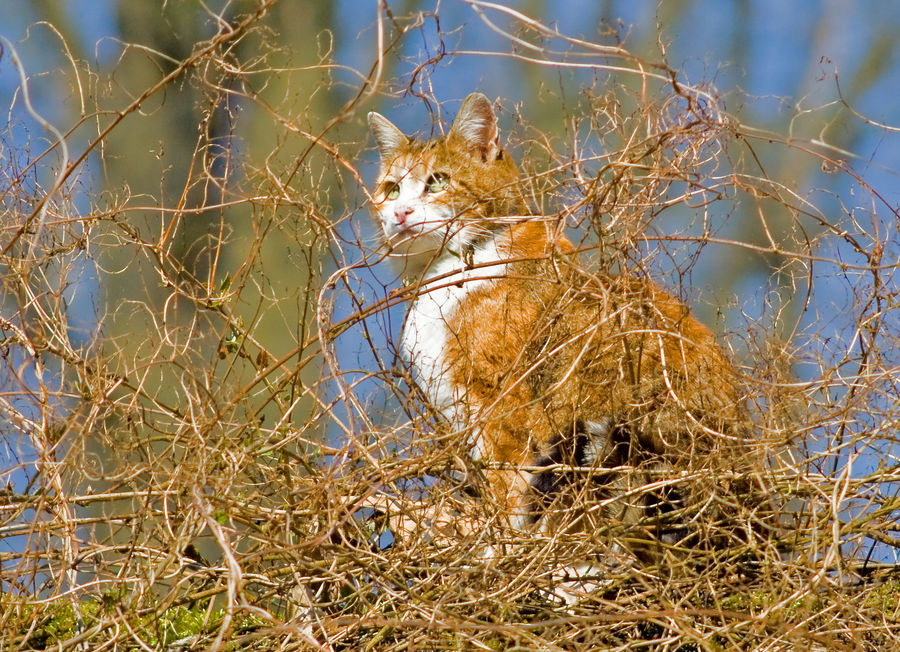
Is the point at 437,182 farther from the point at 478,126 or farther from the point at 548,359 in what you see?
the point at 548,359

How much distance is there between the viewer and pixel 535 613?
199 cm

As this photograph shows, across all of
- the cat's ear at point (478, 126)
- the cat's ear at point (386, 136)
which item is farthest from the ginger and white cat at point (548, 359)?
the cat's ear at point (386, 136)

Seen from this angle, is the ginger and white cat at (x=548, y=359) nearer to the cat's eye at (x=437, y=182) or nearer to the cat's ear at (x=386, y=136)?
the cat's eye at (x=437, y=182)

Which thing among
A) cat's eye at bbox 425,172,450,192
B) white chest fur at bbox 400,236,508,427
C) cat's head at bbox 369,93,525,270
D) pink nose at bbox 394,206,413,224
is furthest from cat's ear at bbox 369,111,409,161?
white chest fur at bbox 400,236,508,427

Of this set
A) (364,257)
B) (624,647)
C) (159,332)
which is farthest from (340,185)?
(624,647)

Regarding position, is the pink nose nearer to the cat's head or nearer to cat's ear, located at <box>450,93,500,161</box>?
the cat's head

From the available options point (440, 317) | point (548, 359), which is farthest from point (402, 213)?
point (548, 359)

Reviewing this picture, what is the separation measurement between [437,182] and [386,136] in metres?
0.35

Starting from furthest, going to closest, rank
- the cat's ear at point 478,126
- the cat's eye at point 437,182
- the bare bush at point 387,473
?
the cat's eye at point 437,182, the cat's ear at point 478,126, the bare bush at point 387,473

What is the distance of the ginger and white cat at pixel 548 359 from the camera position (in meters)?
2.07

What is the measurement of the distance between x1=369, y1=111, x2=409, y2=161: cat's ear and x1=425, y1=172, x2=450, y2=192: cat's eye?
0.77 feet

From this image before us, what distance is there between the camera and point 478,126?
125 inches

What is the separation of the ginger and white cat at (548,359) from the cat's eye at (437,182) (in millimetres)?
14

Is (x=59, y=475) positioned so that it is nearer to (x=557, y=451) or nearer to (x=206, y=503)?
(x=206, y=503)
